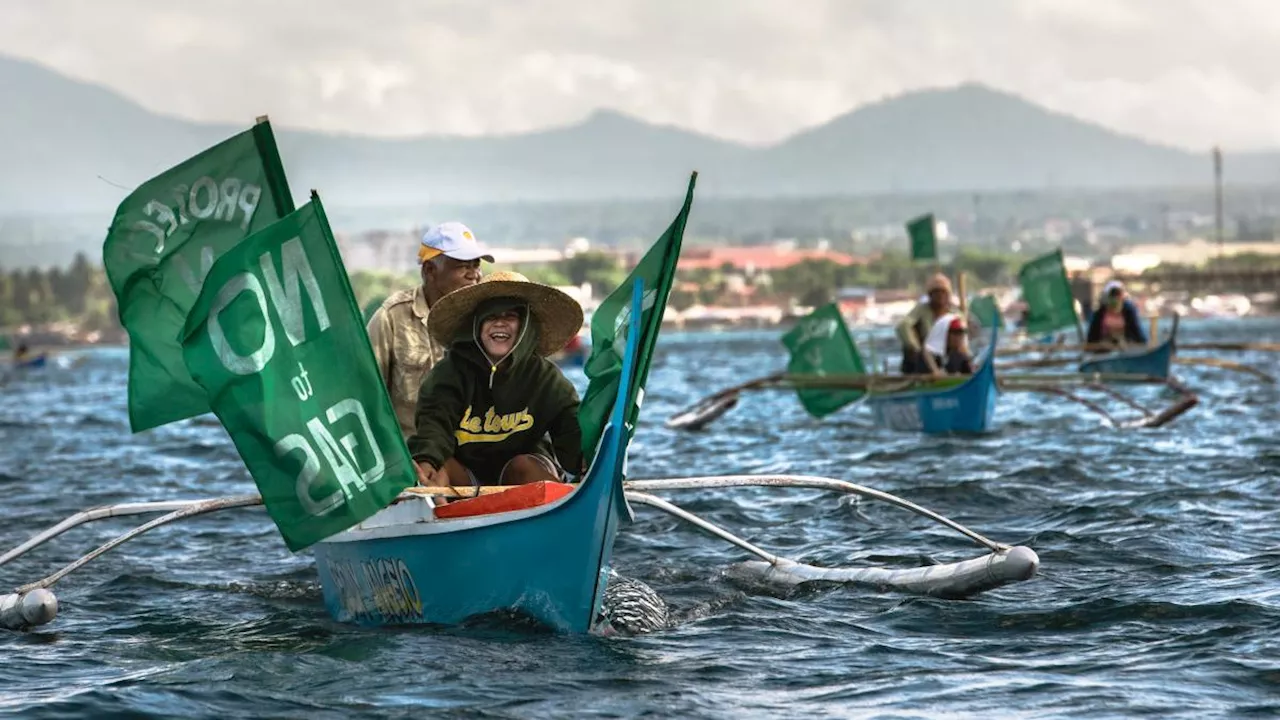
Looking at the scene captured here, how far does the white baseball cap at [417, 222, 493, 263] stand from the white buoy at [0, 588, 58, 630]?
2.99 m

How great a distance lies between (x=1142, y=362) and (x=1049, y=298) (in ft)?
18.3

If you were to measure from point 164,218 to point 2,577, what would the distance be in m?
3.69

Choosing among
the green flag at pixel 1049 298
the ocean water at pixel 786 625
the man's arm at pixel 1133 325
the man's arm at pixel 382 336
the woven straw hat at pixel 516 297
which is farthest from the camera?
the green flag at pixel 1049 298

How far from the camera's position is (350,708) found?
27.3ft

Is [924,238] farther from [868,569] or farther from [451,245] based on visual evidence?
[451,245]

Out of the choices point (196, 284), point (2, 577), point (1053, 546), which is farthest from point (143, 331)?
point (1053, 546)

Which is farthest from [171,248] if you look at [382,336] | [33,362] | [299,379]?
[33,362]

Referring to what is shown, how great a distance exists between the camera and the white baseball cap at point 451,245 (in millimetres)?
11773

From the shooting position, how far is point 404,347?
12336 millimetres

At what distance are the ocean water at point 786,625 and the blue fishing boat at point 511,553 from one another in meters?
0.18

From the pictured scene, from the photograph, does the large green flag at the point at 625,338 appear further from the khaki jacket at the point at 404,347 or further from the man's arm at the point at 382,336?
the man's arm at the point at 382,336

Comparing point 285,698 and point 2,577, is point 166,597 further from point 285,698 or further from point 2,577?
point 285,698

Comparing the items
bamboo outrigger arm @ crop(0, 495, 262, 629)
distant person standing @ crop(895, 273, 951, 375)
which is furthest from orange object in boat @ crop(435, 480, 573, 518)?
distant person standing @ crop(895, 273, 951, 375)

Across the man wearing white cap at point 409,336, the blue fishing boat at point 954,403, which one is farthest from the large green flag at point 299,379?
the blue fishing boat at point 954,403
